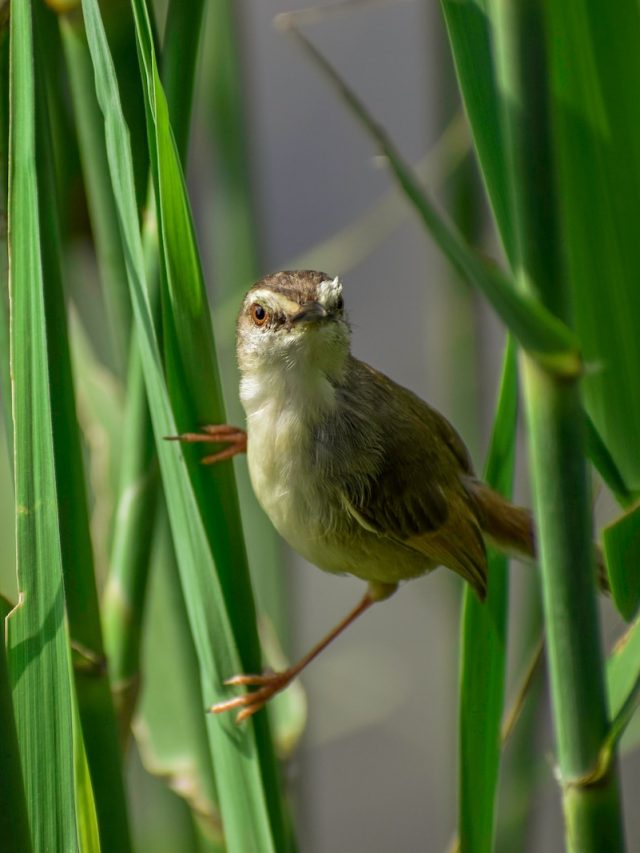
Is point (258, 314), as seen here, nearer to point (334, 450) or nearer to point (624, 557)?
point (334, 450)

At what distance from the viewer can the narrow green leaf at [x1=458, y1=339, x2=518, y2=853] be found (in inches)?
41.8

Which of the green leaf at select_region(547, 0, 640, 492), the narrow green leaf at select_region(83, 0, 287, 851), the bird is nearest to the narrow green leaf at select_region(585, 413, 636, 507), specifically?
the green leaf at select_region(547, 0, 640, 492)

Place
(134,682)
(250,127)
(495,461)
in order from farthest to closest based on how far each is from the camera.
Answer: (250,127) < (134,682) < (495,461)

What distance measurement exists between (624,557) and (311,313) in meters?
0.55

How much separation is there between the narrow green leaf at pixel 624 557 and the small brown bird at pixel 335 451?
41 centimetres

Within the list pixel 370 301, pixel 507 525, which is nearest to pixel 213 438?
pixel 507 525

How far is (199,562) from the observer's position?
0.95m

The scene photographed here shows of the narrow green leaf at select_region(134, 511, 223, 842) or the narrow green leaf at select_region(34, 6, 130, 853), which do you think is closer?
the narrow green leaf at select_region(34, 6, 130, 853)

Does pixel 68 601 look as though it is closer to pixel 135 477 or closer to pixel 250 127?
pixel 135 477

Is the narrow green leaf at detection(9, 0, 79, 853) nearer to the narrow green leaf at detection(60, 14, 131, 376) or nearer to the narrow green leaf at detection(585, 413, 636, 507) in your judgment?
the narrow green leaf at detection(60, 14, 131, 376)

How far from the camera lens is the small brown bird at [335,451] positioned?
1450mm

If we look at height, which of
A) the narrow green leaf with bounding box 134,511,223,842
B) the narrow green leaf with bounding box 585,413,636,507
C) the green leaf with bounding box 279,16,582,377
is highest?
the green leaf with bounding box 279,16,582,377

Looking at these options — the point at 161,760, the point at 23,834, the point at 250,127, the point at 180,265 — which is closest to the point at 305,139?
the point at 250,127

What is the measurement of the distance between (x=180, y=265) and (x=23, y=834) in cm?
45
